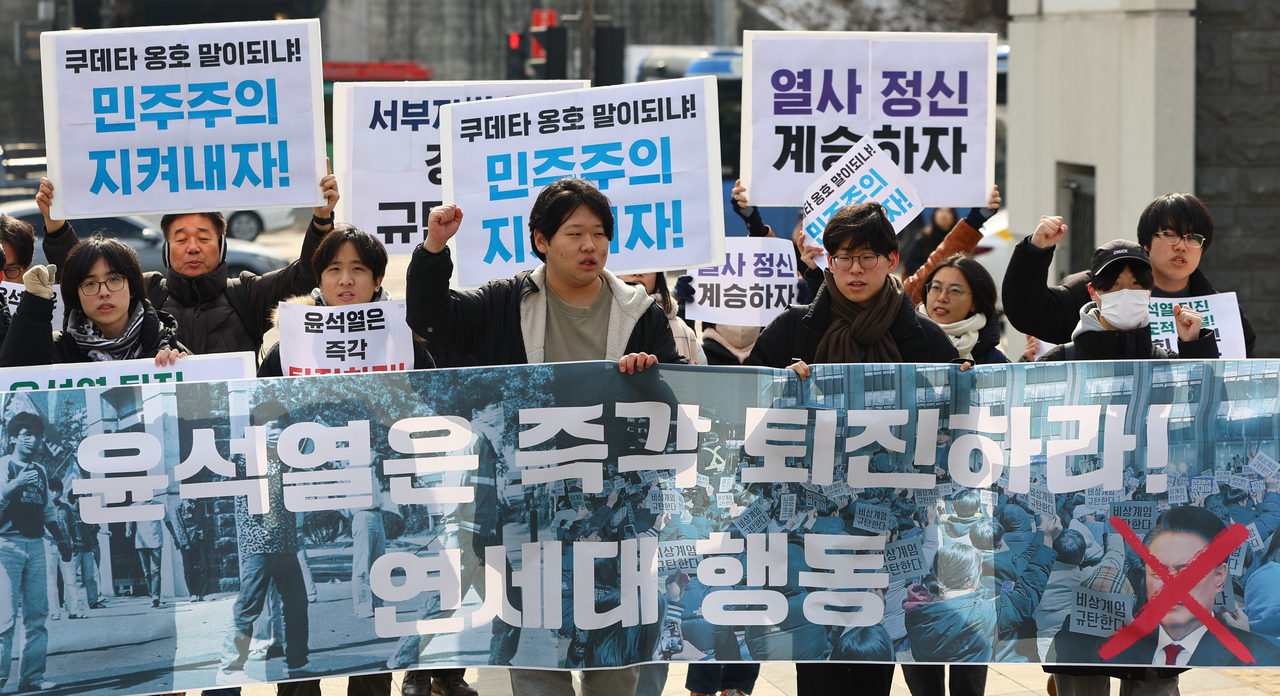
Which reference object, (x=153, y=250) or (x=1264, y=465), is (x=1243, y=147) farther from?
(x=153, y=250)

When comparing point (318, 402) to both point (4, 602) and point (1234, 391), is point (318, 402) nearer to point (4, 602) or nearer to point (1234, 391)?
point (4, 602)

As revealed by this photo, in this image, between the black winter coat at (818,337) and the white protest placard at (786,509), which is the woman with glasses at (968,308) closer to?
the black winter coat at (818,337)

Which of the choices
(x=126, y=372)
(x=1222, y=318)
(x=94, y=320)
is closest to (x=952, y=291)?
(x=1222, y=318)

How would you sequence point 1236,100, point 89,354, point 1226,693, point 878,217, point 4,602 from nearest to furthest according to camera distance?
point 4,602 → point 878,217 → point 89,354 → point 1226,693 → point 1236,100

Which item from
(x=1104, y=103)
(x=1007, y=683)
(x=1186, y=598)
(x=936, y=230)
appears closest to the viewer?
(x=1186, y=598)

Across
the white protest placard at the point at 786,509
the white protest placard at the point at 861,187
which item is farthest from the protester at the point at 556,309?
the white protest placard at the point at 861,187

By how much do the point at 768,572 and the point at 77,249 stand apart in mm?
2314

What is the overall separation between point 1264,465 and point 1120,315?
1.89ft

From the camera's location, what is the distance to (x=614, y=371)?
11.9 feet

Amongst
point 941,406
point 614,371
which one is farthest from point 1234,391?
point 614,371

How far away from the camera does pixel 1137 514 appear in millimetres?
3627

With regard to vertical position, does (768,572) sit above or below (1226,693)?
above

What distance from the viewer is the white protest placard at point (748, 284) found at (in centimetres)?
517

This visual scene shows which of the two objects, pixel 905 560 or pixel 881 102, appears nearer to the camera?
pixel 905 560
